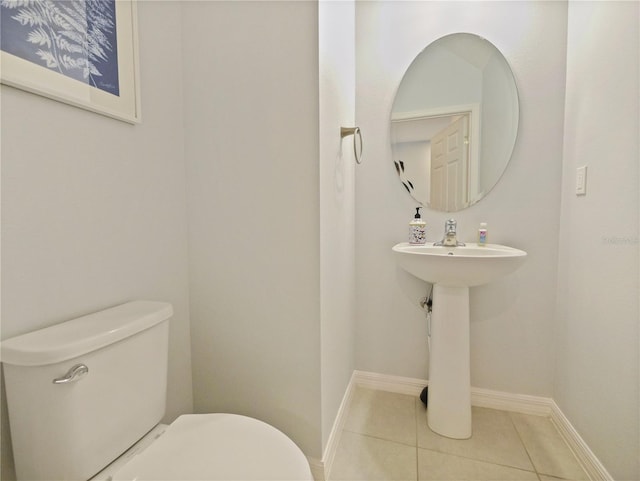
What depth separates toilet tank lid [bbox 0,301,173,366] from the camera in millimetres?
597

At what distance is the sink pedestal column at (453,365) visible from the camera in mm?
1295

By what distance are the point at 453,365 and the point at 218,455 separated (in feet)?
3.36

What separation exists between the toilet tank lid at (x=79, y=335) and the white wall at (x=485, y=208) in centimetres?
116

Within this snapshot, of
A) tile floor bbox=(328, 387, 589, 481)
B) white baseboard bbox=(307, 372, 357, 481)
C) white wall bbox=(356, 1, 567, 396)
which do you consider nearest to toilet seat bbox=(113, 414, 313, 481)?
white baseboard bbox=(307, 372, 357, 481)

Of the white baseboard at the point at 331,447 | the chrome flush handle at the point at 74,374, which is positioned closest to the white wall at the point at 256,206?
the white baseboard at the point at 331,447

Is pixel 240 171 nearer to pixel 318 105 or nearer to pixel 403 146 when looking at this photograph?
pixel 318 105

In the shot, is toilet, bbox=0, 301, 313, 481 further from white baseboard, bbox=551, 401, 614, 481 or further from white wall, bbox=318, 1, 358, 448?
white baseboard, bbox=551, 401, 614, 481

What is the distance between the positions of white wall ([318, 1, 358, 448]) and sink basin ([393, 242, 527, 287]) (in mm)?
319

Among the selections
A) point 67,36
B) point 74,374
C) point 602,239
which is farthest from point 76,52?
point 602,239

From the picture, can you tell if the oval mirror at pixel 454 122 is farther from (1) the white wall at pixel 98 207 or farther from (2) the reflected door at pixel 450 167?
(1) the white wall at pixel 98 207

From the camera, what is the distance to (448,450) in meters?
1.23

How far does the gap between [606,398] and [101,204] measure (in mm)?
1802

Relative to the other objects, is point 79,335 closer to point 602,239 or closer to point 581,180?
point 602,239

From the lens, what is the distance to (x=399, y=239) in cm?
162
